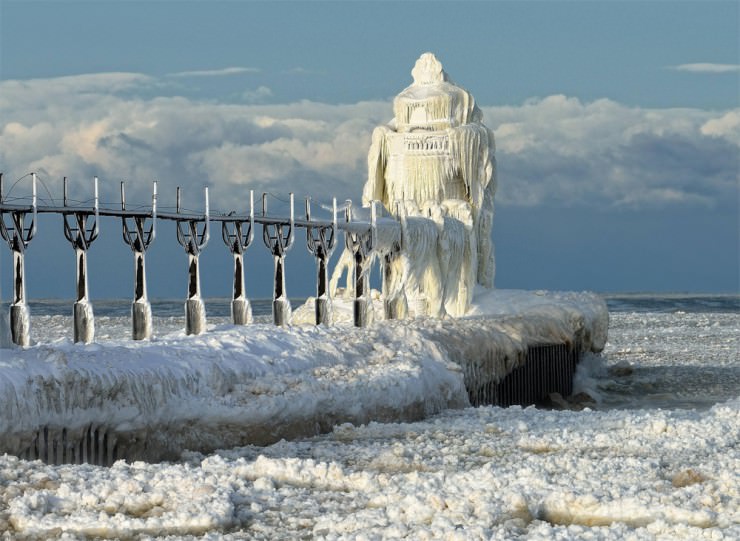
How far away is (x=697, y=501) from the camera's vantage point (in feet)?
33.8

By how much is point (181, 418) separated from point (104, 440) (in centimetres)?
93

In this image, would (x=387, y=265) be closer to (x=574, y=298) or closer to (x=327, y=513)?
(x=574, y=298)

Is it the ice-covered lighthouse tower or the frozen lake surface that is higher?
the ice-covered lighthouse tower

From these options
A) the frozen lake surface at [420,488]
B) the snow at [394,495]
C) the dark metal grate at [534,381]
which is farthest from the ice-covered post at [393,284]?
the snow at [394,495]

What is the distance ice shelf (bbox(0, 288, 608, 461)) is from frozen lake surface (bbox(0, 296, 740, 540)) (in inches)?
15.9

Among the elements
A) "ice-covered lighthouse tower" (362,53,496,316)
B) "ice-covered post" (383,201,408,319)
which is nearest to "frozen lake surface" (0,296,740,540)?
"ice-covered post" (383,201,408,319)

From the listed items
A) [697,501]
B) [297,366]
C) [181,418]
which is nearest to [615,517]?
[697,501]

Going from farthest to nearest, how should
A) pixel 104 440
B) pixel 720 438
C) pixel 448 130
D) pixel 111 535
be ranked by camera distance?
pixel 448 130 < pixel 720 438 < pixel 104 440 < pixel 111 535

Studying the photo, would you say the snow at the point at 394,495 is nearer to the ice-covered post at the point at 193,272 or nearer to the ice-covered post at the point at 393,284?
the ice-covered post at the point at 193,272

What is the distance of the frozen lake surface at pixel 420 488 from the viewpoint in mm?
9562

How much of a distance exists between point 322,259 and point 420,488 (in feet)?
42.4

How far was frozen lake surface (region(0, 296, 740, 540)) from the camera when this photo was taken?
9.56 m

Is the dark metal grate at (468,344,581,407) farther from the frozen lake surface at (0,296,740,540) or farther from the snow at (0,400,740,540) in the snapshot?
the snow at (0,400,740,540)

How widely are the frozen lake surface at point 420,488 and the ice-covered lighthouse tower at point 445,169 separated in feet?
41.4
